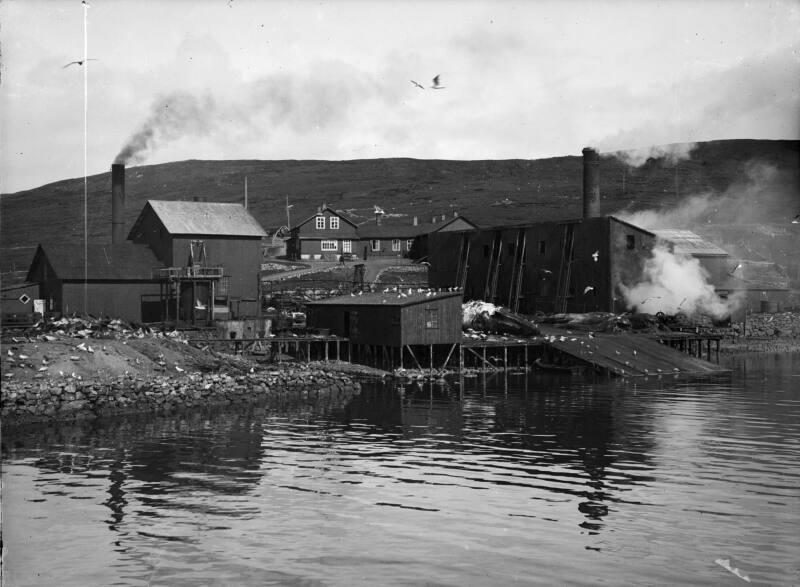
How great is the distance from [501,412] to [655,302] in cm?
3534

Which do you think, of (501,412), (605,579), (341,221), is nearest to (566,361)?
(501,412)

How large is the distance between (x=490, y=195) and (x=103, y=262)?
123 meters

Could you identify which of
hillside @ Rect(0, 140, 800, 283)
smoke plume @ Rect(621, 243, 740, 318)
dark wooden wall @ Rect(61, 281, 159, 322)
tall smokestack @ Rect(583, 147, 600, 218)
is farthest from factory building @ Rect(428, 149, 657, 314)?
hillside @ Rect(0, 140, 800, 283)

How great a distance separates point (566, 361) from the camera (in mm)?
58125

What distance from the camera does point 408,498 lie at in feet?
78.0

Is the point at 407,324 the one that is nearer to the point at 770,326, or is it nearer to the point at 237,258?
the point at 237,258

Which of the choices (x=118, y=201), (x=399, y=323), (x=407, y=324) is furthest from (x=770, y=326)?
(x=118, y=201)

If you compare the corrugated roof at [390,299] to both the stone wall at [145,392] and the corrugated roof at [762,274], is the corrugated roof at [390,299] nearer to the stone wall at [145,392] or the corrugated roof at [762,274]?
the stone wall at [145,392]

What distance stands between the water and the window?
1554cm

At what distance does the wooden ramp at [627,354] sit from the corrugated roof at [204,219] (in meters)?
23.1

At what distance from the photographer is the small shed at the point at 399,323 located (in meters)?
54.8

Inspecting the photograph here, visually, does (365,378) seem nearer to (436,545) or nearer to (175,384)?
(175,384)

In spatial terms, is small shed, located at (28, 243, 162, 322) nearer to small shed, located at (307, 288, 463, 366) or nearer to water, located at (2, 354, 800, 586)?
small shed, located at (307, 288, 463, 366)

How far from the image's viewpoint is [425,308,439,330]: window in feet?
181
